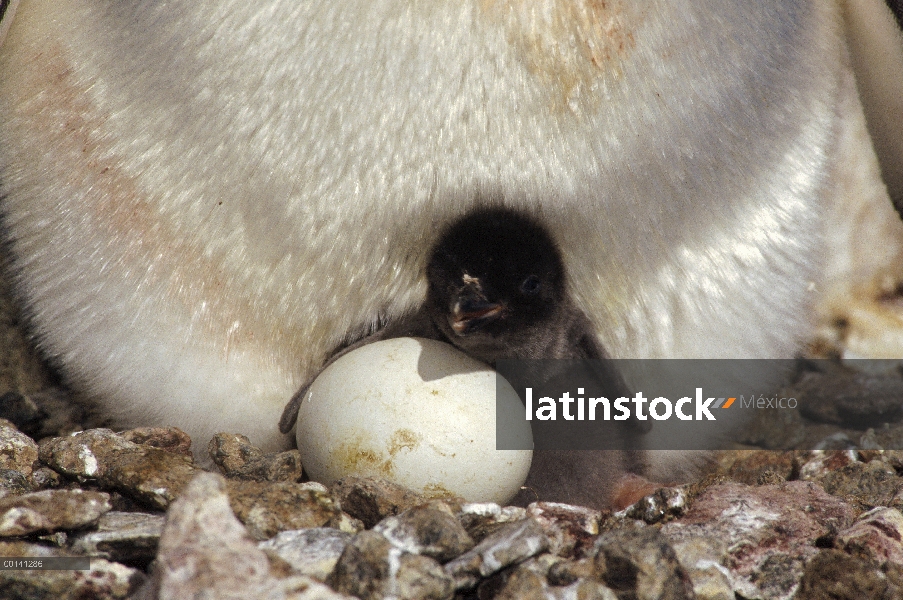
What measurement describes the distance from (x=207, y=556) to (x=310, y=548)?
6.4 inches

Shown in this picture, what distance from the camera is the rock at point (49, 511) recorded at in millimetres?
968

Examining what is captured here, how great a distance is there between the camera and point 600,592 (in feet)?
2.90

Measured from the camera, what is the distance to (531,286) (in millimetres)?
1379

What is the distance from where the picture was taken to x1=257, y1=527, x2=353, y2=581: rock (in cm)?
89

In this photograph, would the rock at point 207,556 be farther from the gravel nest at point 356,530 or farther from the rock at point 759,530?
the rock at point 759,530

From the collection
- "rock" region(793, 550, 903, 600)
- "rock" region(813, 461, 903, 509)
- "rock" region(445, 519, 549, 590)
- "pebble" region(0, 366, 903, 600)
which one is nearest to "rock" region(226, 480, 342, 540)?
"pebble" region(0, 366, 903, 600)

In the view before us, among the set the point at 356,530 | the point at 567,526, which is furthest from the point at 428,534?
the point at 567,526

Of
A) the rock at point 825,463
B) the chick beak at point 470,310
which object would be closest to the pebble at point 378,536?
the rock at point 825,463

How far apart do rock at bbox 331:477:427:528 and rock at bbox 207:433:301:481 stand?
0.56 feet

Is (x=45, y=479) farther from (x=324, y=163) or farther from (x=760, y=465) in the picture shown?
(x=760, y=465)

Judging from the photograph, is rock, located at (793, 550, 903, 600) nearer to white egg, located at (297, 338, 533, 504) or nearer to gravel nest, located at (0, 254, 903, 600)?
gravel nest, located at (0, 254, 903, 600)

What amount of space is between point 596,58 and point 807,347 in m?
0.91

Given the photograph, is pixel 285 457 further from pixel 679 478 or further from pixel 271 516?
pixel 679 478

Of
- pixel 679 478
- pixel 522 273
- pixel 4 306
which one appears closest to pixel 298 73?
pixel 522 273
